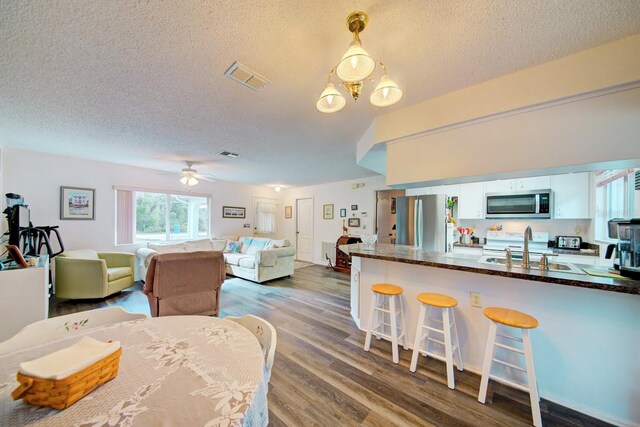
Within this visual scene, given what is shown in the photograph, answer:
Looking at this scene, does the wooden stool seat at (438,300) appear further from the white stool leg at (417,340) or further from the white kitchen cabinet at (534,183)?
the white kitchen cabinet at (534,183)

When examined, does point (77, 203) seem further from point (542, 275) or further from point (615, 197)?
point (615, 197)

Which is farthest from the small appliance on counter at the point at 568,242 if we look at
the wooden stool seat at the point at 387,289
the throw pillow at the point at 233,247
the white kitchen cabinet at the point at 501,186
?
the throw pillow at the point at 233,247

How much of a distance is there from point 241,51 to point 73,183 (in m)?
4.55

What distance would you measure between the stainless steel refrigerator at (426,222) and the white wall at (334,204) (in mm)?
1741

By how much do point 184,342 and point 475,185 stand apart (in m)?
4.43

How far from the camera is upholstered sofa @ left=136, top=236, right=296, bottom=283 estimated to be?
4.37 meters

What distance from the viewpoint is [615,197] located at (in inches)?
102

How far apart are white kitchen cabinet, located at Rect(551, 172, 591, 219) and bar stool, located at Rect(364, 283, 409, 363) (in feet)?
9.51

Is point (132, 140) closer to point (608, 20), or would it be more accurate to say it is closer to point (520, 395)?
point (608, 20)

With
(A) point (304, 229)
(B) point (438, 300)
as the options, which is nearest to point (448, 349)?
(B) point (438, 300)

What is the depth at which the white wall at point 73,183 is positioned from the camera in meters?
3.47

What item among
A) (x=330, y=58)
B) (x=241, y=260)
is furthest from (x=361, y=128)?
(x=241, y=260)

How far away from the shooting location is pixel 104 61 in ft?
5.17

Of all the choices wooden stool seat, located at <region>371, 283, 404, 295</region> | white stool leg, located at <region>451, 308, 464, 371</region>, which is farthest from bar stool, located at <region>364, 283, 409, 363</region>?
white stool leg, located at <region>451, 308, 464, 371</region>
